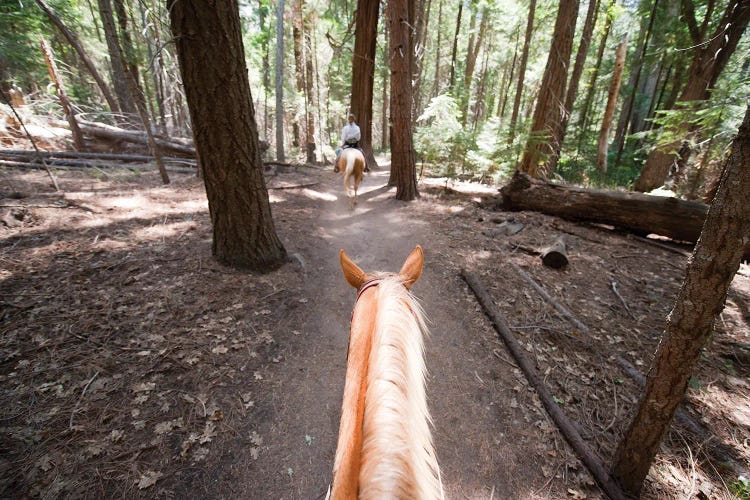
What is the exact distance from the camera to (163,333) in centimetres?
334

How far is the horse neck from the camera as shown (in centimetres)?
86

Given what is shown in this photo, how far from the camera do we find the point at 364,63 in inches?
502

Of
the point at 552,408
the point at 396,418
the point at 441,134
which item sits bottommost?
the point at 552,408

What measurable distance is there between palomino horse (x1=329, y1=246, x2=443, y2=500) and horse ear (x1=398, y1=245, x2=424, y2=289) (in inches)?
11.6

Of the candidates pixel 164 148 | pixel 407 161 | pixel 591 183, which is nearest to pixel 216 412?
pixel 407 161

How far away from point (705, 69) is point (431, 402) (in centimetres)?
1315

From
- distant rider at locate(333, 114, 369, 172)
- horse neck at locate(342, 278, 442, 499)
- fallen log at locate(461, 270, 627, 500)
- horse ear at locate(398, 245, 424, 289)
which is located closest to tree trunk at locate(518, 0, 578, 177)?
distant rider at locate(333, 114, 369, 172)

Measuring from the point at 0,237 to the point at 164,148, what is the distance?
384 inches

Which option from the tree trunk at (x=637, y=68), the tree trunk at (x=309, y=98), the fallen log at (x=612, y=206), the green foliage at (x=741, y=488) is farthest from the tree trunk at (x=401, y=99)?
the tree trunk at (x=637, y=68)

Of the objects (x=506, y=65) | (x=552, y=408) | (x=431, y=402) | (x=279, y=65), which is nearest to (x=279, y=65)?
(x=279, y=65)

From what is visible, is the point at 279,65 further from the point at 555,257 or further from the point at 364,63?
the point at 555,257

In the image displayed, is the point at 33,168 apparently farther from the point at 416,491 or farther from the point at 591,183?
the point at 591,183

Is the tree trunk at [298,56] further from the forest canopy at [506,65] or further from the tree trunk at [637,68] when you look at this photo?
the tree trunk at [637,68]

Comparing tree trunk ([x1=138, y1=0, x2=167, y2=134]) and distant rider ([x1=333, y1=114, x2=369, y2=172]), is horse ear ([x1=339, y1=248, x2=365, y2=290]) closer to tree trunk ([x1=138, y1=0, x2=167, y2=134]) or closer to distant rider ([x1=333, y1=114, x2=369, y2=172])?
tree trunk ([x1=138, y1=0, x2=167, y2=134])
